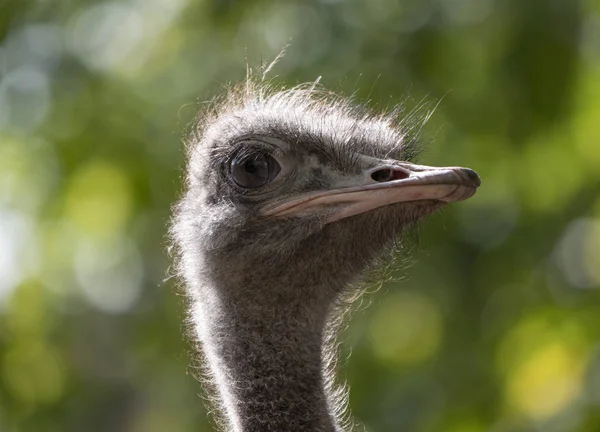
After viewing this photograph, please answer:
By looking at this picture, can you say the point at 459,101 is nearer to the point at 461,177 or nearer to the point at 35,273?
the point at 35,273

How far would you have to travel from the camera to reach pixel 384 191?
314 cm

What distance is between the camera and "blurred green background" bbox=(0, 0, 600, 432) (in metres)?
5.62

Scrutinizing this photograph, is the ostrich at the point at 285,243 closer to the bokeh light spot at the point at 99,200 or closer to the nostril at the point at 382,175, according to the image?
the nostril at the point at 382,175

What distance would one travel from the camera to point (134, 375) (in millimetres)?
9820

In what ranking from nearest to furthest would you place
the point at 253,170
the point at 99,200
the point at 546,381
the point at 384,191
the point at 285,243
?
the point at 384,191 < the point at 285,243 < the point at 253,170 < the point at 546,381 < the point at 99,200

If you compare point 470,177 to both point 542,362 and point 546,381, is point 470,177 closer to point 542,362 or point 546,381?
point 546,381

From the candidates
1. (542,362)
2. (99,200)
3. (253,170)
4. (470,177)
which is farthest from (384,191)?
(99,200)

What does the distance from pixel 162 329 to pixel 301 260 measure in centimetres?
432

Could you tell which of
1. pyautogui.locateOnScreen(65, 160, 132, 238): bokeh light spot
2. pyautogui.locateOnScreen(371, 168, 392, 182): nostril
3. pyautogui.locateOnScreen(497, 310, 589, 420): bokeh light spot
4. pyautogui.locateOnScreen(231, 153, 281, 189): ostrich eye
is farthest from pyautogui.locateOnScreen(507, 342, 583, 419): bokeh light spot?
pyautogui.locateOnScreen(65, 160, 132, 238): bokeh light spot

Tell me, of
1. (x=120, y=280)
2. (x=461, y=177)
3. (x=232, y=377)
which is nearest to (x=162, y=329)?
(x=120, y=280)

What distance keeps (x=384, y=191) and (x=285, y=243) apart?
1.11 ft

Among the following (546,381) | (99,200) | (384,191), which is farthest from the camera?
(99,200)

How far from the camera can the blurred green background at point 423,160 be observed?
562 cm

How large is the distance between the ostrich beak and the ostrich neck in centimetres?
23
